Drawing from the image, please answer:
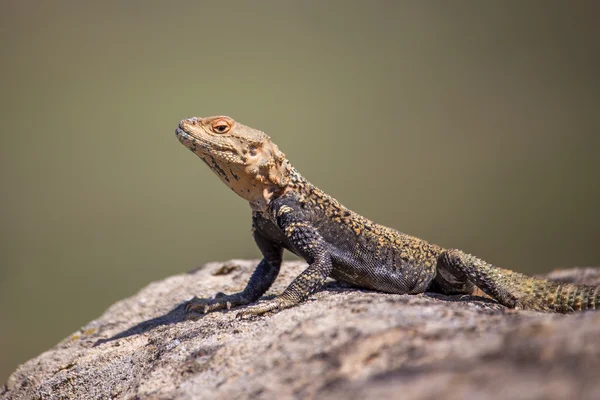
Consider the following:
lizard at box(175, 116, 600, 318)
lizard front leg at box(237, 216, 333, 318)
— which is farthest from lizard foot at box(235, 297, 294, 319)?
lizard at box(175, 116, 600, 318)

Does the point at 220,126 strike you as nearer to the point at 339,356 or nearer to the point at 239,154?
the point at 239,154

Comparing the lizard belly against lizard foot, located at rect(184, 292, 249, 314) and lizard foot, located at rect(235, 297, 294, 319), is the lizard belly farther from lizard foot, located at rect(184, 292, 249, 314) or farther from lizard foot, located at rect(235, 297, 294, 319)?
lizard foot, located at rect(184, 292, 249, 314)

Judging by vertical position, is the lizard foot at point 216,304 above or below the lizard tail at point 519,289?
below

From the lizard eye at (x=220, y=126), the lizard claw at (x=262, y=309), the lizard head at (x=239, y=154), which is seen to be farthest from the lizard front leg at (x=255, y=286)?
the lizard eye at (x=220, y=126)

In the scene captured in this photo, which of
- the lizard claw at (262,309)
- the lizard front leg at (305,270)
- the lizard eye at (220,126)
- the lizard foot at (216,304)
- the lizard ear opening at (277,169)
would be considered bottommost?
the lizard foot at (216,304)

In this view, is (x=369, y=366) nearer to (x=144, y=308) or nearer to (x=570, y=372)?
(x=570, y=372)

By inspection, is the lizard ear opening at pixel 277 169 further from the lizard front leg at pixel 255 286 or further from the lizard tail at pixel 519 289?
the lizard tail at pixel 519 289
